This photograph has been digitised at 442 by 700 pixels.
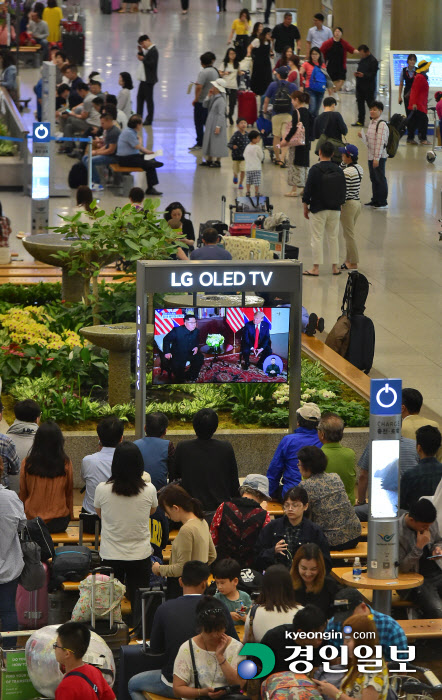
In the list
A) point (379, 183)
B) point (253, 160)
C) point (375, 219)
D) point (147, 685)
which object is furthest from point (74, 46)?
point (147, 685)

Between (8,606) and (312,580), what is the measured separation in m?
1.96

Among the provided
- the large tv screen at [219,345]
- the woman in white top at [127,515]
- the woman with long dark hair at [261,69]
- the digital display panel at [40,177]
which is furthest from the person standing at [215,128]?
the woman in white top at [127,515]

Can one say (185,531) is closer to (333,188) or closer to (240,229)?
(240,229)

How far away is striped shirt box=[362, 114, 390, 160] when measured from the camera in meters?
21.2

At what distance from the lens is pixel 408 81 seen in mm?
29016

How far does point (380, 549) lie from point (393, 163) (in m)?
19.8

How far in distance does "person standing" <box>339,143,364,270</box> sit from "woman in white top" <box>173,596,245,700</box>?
12.0 m

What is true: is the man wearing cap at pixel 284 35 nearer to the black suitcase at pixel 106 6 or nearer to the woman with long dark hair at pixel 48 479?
the black suitcase at pixel 106 6

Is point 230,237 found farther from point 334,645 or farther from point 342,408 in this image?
point 334,645

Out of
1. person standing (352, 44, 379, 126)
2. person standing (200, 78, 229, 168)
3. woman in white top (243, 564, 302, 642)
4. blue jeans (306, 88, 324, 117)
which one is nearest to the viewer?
woman in white top (243, 564, 302, 642)

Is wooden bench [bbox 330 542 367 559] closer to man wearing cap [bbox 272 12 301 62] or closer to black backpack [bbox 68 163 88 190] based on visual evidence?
black backpack [bbox 68 163 88 190]

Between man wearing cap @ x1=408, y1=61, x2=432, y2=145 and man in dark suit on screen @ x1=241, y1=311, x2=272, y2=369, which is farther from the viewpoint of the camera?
man wearing cap @ x1=408, y1=61, x2=432, y2=145

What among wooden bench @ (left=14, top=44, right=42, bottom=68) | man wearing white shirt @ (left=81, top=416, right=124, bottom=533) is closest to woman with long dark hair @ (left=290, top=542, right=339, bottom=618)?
man wearing white shirt @ (left=81, top=416, right=124, bottom=533)

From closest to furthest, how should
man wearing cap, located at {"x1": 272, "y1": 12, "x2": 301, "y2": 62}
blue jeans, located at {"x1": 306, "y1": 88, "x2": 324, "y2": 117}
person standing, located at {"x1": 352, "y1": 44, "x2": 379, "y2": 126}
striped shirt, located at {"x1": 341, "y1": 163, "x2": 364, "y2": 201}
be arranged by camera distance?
striped shirt, located at {"x1": 341, "y1": 163, "x2": 364, "y2": 201}, blue jeans, located at {"x1": 306, "y1": 88, "x2": 324, "y2": 117}, person standing, located at {"x1": 352, "y1": 44, "x2": 379, "y2": 126}, man wearing cap, located at {"x1": 272, "y1": 12, "x2": 301, "y2": 62}
